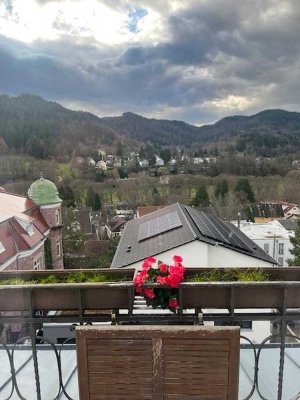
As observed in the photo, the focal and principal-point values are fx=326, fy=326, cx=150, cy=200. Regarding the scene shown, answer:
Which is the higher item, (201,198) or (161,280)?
(161,280)

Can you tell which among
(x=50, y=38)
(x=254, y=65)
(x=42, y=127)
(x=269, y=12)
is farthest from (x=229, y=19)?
(x=42, y=127)

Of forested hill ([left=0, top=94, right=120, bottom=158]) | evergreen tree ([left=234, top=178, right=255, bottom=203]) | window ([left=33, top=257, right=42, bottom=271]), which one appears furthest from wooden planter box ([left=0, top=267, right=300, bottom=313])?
evergreen tree ([left=234, top=178, right=255, bottom=203])

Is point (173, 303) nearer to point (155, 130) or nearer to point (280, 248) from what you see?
point (155, 130)

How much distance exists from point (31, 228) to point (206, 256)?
5.67 m

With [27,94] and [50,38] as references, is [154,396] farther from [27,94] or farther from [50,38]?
[27,94]

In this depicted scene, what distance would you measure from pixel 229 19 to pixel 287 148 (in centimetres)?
1542

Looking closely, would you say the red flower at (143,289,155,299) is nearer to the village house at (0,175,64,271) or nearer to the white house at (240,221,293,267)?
the village house at (0,175,64,271)

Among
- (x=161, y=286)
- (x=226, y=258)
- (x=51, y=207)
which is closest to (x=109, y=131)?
(x=226, y=258)

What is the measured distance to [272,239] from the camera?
13070mm

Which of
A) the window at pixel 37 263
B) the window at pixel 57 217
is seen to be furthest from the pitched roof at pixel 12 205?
the window at pixel 37 263

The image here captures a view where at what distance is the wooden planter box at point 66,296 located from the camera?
1.30 m

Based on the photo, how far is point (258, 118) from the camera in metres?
16.8

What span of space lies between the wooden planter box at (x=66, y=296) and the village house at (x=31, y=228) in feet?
21.4

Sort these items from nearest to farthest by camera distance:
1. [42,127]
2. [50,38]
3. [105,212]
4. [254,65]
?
[50,38]
[254,65]
[42,127]
[105,212]
